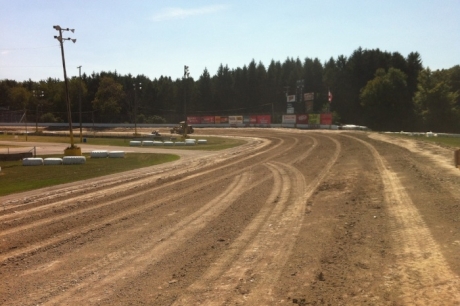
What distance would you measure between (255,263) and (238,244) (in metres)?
1.45

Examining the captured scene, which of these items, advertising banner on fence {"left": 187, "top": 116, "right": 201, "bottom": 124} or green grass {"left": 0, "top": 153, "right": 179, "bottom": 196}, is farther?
advertising banner on fence {"left": 187, "top": 116, "right": 201, "bottom": 124}

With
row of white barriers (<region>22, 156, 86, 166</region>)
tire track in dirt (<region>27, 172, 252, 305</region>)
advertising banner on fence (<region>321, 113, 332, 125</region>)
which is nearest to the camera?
tire track in dirt (<region>27, 172, 252, 305</region>)

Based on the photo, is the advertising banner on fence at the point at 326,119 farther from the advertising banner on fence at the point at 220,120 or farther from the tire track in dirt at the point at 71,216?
the tire track in dirt at the point at 71,216

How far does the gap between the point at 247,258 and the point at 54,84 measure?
166 m

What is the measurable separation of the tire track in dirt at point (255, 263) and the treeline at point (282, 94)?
8128 centimetres

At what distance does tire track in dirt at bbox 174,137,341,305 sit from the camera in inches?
282

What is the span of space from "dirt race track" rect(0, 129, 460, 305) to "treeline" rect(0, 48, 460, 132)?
3048 inches

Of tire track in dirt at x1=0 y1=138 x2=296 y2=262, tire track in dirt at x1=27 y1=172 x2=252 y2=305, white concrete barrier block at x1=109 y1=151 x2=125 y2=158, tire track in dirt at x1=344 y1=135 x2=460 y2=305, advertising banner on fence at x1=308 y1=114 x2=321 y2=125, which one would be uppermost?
advertising banner on fence at x1=308 y1=114 x2=321 y2=125

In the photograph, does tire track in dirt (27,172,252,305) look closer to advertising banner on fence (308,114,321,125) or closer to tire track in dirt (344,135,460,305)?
tire track in dirt (344,135,460,305)

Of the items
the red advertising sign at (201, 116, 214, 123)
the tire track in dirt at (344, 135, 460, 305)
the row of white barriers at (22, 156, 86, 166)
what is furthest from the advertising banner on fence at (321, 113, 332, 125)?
the tire track in dirt at (344, 135, 460, 305)

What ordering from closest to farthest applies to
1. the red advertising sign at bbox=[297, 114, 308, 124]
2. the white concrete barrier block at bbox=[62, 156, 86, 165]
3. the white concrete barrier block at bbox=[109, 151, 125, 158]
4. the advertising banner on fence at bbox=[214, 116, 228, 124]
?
the white concrete barrier block at bbox=[62, 156, 86, 165] < the white concrete barrier block at bbox=[109, 151, 125, 158] < the red advertising sign at bbox=[297, 114, 308, 124] < the advertising banner on fence at bbox=[214, 116, 228, 124]

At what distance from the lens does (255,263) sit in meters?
8.75

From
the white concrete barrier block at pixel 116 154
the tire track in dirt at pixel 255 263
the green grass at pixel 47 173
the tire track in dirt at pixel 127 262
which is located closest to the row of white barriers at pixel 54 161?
the green grass at pixel 47 173

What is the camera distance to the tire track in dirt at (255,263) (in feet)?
23.5
